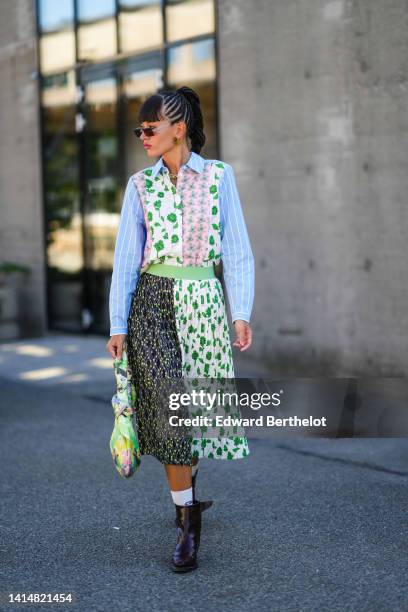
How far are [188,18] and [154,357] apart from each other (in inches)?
259

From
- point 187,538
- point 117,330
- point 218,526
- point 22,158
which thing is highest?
point 22,158

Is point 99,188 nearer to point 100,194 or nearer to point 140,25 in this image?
point 100,194

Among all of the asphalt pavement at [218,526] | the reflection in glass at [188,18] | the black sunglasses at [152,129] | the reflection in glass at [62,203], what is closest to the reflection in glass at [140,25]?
the reflection in glass at [188,18]

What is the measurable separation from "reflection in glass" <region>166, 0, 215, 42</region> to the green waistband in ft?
19.4

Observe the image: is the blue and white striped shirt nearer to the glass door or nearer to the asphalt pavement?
the asphalt pavement

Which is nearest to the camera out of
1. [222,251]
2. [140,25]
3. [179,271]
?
[179,271]

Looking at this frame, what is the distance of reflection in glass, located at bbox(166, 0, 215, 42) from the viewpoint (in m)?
9.80

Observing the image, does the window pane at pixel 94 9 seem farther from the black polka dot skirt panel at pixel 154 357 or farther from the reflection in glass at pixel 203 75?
the black polka dot skirt panel at pixel 154 357

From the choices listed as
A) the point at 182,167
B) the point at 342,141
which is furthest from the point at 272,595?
the point at 342,141

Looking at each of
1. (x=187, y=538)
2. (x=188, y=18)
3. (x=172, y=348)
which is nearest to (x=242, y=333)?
(x=172, y=348)

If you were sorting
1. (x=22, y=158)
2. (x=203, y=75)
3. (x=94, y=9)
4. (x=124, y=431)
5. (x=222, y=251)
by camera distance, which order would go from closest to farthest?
1. (x=124, y=431)
2. (x=222, y=251)
3. (x=203, y=75)
4. (x=94, y=9)
5. (x=22, y=158)

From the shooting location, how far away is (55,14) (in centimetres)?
1225

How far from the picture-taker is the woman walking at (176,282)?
4.22 meters

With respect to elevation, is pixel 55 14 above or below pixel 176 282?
above
